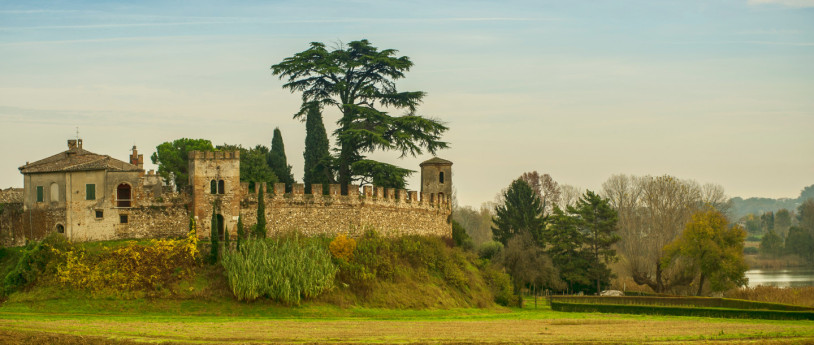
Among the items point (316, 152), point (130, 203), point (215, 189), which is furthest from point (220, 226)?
point (316, 152)

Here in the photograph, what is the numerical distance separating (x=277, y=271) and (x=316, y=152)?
42.0ft

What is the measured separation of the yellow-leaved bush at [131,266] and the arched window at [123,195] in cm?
253

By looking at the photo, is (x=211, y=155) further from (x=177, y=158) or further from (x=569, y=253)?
(x=569, y=253)

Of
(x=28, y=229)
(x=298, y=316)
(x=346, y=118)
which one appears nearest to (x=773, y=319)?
(x=298, y=316)

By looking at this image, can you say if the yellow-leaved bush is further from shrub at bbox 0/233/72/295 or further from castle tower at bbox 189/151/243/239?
castle tower at bbox 189/151/243/239

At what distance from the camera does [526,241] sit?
61750mm

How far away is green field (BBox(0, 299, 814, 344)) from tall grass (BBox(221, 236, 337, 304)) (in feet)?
2.07

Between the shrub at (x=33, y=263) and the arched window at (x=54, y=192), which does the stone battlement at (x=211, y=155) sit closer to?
the arched window at (x=54, y=192)

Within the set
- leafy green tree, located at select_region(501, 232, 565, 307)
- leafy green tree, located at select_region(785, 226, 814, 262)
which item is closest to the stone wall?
leafy green tree, located at select_region(501, 232, 565, 307)

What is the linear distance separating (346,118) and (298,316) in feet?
53.8

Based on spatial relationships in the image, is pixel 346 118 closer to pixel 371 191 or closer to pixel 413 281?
pixel 371 191

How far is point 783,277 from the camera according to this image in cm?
8688

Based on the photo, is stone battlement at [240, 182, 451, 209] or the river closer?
stone battlement at [240, 182, 451, 209]

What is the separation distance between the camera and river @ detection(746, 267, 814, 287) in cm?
7662
